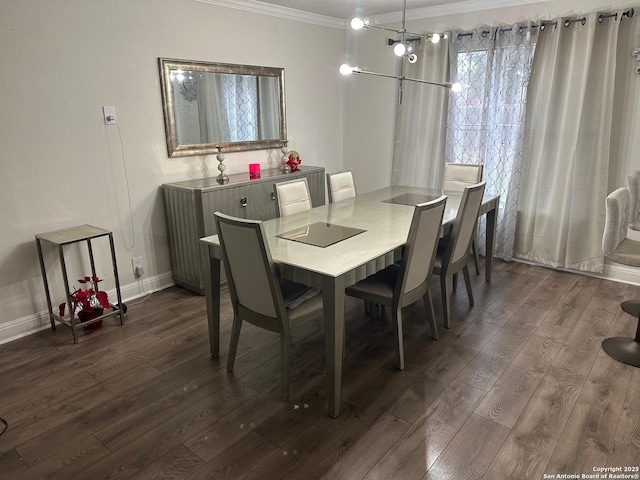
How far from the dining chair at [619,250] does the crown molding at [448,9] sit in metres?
2.09

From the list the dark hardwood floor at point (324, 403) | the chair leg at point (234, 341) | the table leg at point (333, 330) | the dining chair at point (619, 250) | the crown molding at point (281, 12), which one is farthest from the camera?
the crown molding at point (281, 12)

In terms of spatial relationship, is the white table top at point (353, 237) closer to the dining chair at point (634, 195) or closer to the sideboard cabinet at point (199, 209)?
the sideboard cabinet at point (199, 209)

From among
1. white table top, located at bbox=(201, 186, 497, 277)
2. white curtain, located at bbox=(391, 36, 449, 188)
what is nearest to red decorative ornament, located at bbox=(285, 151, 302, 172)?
white table top, located at bbox=(201, 186, 497, 277)

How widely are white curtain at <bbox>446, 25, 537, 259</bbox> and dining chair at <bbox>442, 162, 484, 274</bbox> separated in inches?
15.6

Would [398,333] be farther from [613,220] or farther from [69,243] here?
[69,243]

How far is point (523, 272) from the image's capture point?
394 centimetres

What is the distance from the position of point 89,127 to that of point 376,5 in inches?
111

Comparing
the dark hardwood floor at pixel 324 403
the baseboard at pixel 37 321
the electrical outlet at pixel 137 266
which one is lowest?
the dark hardwood floor at pixel 324 403

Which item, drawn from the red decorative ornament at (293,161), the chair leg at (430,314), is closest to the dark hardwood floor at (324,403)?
the chair leg at (430,314)

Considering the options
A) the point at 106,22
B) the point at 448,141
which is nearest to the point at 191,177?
the point at 106,22

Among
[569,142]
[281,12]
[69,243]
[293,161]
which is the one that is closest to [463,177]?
[569,142]

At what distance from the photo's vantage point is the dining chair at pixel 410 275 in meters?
2.29

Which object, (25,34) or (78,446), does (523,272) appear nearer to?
(78,446)

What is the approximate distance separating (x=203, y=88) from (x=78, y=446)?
2.76m
